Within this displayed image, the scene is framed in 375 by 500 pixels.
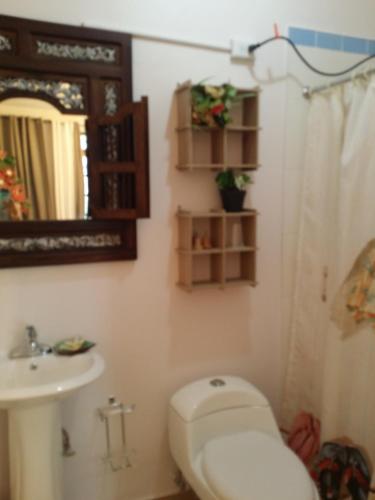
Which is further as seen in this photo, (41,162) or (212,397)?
(212,397)

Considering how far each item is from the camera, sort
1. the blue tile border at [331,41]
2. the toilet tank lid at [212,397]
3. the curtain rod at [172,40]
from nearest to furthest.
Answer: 1. the curtain rod at [172,40]
2. the toilet tank lid at [212,397]
3. the blue tile border at [331,41]

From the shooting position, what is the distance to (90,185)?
1737mm

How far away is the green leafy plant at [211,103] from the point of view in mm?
1817

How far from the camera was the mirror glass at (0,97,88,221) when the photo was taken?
1646mm

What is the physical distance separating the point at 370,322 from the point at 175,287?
848 millimetres

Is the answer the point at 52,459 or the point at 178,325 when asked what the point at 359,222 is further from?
the point at 52,459

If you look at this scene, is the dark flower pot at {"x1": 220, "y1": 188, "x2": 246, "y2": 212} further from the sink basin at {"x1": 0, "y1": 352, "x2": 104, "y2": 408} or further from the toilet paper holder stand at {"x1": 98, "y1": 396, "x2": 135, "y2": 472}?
the toilet paper holder stand at {"x1": 98, "y1": 396, "x2": 135, "y2": 472}

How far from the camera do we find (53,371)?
Answer: 1.68 metres

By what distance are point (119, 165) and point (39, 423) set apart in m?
1.02

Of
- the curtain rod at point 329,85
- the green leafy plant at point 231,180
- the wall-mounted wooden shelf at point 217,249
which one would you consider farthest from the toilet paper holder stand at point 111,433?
the curtain rod at point 329,85

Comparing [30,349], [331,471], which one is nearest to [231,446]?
[331,471]

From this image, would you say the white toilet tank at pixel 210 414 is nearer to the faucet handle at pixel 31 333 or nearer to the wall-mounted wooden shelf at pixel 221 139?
the faucet handle at pixel 31 333

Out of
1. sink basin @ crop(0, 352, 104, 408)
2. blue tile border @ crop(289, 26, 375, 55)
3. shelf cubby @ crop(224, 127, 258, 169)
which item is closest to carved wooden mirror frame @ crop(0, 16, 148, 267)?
sink basin @ crop(0, 352, 104, 408)

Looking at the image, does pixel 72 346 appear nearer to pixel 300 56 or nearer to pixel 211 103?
pixel 211 103
